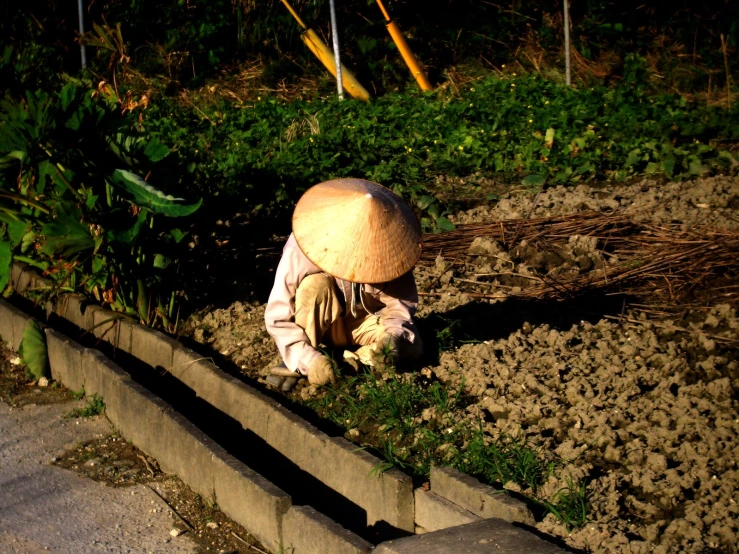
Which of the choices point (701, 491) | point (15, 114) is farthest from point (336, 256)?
point (15, 114)

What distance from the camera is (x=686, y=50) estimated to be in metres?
11.7

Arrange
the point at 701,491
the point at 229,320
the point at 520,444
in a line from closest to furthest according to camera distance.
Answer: the point at 701,491 < the point at 520,444 < the point at 229,320

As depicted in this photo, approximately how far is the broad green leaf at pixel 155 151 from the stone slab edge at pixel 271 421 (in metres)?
1.01

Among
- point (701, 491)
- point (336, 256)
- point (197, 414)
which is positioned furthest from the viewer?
point (197, 414)

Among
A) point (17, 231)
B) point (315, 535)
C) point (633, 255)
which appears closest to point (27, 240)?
point (17, 231)

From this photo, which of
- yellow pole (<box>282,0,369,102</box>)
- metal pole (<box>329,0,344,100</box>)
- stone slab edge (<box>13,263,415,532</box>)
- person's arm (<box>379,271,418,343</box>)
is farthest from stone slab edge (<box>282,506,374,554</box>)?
yellow pole (<box>282,0,369,102</box>)

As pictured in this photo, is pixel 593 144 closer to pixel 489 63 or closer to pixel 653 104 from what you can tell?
pixel 653 104

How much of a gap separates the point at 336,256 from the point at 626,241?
2.47m

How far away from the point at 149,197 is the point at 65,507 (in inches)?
64.4

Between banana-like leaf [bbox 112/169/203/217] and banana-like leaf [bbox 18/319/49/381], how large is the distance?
1195 mm

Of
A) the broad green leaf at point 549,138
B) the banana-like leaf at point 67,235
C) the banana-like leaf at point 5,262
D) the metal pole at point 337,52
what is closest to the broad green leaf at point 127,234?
the banana-like leaf at point 67,235

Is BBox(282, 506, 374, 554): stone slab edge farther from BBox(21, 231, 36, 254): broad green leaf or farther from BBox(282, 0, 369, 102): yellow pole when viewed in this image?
BBox(282, 0, 369, 102): yellow pole

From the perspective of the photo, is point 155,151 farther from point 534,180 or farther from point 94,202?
point 534,180

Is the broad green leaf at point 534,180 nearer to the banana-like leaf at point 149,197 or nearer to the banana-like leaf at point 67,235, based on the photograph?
the banana-like leaf at point 149,197
